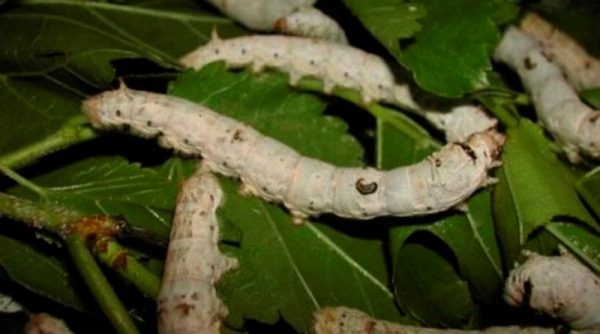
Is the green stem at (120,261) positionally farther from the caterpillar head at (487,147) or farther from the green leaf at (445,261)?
the caterpillar head at (487,147)

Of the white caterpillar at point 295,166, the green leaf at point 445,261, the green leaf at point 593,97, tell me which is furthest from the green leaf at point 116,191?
the green leaf at point 593,97

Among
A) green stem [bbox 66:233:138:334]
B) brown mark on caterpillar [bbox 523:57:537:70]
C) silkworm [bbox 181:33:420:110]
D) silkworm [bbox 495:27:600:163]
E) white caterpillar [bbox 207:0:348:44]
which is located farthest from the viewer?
white caterpillar [bbox 207:0:348:44]

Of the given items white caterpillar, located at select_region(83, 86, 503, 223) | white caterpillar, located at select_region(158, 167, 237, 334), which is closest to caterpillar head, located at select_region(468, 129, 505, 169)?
white caterpillar, located at select_region(83, 86, 503, 223)

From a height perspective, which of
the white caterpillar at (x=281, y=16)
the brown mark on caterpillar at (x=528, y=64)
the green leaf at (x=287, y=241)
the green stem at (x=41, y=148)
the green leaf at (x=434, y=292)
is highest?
the white caterpillar at (x=281, y=16)

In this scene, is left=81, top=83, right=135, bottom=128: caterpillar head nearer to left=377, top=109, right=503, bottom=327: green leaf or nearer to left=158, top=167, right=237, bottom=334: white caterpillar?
left=158, top=167, right=237, bottom=334: white caterpillar

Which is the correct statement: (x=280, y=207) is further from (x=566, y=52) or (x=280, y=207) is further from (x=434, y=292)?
(x=566, y=52)

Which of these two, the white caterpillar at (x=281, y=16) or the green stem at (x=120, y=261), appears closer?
the green stem at (x=120, y=261)

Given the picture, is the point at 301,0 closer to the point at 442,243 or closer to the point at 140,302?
the point at 442,243

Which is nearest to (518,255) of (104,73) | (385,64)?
(385,64)
